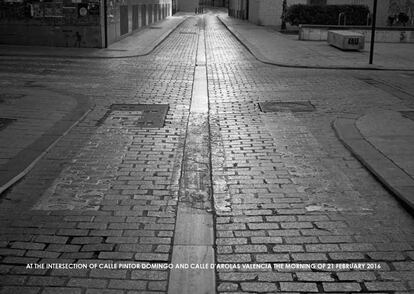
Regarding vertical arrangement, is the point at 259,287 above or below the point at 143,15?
below

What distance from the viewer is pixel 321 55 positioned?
738 inches

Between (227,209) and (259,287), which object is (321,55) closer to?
(227,209)

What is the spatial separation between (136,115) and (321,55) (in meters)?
11.5

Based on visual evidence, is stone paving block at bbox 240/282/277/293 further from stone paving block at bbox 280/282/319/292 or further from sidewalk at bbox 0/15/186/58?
sidewalk at bbox 0/15/186/58

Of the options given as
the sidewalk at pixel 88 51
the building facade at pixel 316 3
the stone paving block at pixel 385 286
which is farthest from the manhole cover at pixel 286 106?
the building facade at pixel 316 3

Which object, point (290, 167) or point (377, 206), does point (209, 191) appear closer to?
point (290, 167)

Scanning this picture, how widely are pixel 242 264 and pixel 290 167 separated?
8.04 feet

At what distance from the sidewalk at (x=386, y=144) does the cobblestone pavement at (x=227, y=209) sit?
140 millimetres

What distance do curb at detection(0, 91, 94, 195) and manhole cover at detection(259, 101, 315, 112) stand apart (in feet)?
10.3

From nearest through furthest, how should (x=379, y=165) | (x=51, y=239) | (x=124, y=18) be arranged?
(x=51, y=239)
(x=379, y=165)
(x=124, y=18)

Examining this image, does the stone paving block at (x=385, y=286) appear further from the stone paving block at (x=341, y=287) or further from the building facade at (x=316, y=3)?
the building facade at (x=316, y=3)

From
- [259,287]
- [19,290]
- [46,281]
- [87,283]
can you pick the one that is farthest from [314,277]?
[19,290]

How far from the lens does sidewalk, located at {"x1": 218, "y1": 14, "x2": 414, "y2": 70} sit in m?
16.1

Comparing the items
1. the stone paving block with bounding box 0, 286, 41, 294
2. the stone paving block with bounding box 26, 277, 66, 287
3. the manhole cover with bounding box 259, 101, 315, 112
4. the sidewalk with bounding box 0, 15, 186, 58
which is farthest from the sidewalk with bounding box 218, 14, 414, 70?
the stone paving block with bounding box 0, 286, 41, 294
